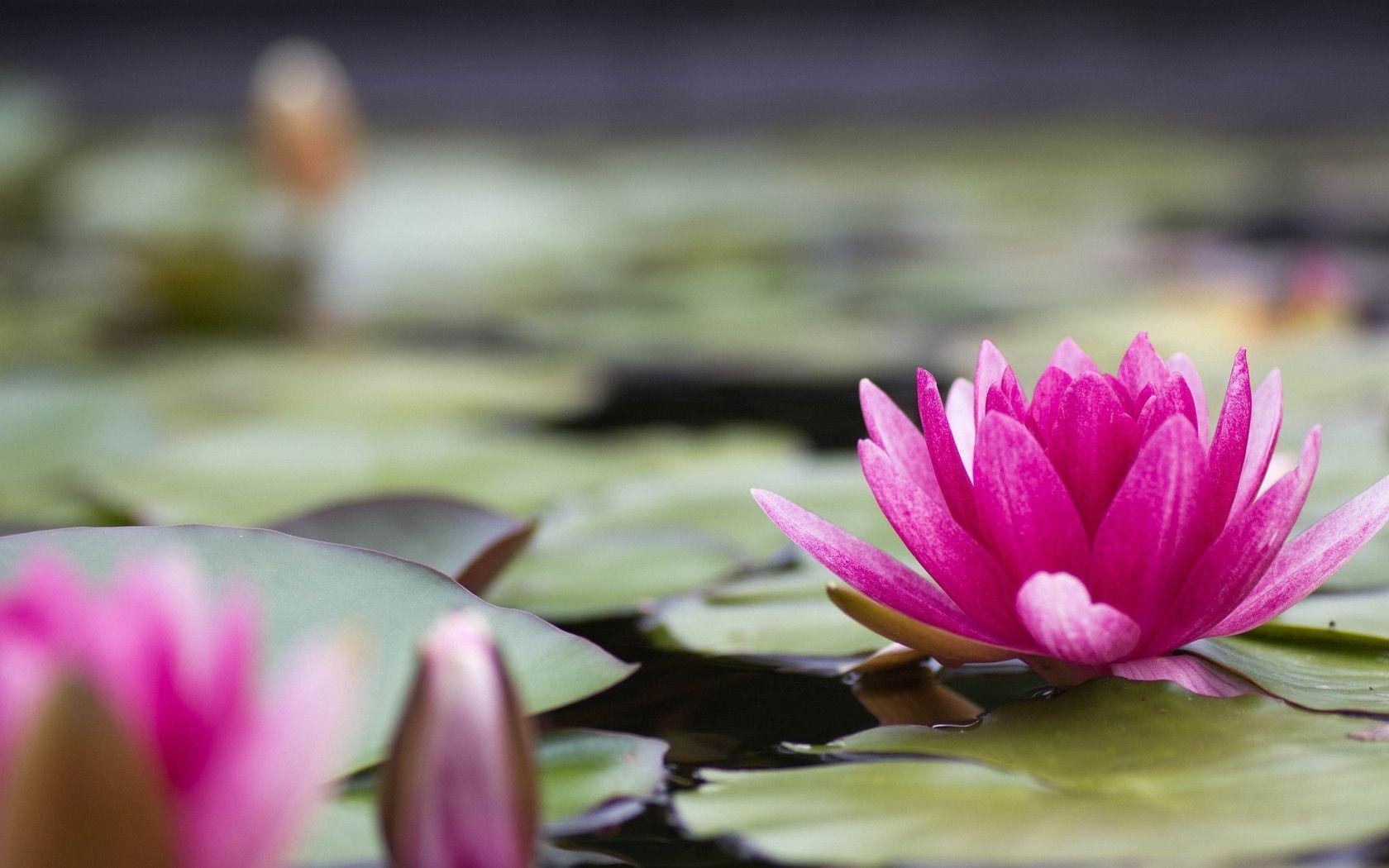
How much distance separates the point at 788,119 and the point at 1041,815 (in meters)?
4.71

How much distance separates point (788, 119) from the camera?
4969 millimetres

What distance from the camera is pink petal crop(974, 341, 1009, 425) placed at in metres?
0.58

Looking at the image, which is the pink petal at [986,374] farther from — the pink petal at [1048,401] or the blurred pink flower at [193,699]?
the blurred pink flower at [193,699]

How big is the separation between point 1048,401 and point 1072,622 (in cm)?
10

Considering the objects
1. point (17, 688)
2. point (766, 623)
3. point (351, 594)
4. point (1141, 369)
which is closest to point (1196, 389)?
point (1141, 369)

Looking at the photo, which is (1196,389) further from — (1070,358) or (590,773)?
(590,773)

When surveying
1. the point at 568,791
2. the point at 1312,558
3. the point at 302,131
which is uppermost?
the point at 302,131

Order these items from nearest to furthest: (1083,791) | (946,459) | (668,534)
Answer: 1. (1083,791)
2. (946,459)
3. (668,534)

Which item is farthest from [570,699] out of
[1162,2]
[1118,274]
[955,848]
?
[1162,2]

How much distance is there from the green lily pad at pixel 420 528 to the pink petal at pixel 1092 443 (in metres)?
0.29

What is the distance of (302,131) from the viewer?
1.95m

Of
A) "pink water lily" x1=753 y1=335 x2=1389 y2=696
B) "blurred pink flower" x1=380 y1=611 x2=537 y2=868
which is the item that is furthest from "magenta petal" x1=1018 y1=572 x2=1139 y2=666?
"blurred pink flower" x1=380 y1=611 x2=537 y2=868

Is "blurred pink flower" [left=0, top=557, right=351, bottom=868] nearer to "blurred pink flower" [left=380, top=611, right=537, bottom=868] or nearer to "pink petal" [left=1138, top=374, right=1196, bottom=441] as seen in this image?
"blurred pink flower" [left=380, top=611, right=537, bottom=868]

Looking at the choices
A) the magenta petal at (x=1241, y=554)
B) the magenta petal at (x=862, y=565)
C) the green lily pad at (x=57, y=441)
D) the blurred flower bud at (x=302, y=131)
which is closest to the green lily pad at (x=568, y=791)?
the magenta petal at (x=862, y=565)
